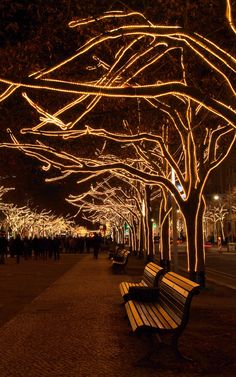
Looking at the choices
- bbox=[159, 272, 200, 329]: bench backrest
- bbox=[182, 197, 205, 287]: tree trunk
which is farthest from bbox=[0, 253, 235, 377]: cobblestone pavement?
bbox=[182, 197, 205, 287]: tree trunk

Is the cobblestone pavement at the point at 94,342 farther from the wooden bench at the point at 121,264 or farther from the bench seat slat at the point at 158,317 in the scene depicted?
the wooden bench at the point at 121,264

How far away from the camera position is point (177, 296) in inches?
344

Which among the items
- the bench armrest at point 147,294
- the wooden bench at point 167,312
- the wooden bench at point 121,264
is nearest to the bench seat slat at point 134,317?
Answer: the wooden bench at point 167,312

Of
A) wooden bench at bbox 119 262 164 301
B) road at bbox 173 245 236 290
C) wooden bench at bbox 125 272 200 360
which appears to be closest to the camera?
wooden bench at bbox 125 272 200 360

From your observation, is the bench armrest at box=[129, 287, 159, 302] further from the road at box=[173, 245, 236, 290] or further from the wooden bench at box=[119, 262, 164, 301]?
the road at box=[173, 245, 236, 290]

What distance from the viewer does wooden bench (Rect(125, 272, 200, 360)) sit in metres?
7.95

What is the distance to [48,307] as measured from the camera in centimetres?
1412

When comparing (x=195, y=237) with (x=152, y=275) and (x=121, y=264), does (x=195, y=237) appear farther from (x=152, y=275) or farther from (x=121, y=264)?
(x=121, y=264)

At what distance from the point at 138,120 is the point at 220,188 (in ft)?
287

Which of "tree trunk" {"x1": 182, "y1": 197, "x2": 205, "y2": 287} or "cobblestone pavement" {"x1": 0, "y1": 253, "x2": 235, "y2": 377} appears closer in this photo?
"cobblestone pavement" {"x1": 0, "y1": 253, "x2": 235, "y2": 377}

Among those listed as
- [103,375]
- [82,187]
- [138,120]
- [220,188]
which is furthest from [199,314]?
[220,188]

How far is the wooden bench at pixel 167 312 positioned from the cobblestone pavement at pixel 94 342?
0.41 metres

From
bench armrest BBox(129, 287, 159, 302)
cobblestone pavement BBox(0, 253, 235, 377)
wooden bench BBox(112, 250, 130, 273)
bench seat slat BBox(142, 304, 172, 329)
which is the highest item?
wooden bench BBox(112, 250, 130, 273)

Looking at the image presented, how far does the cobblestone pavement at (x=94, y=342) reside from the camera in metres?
7.74
